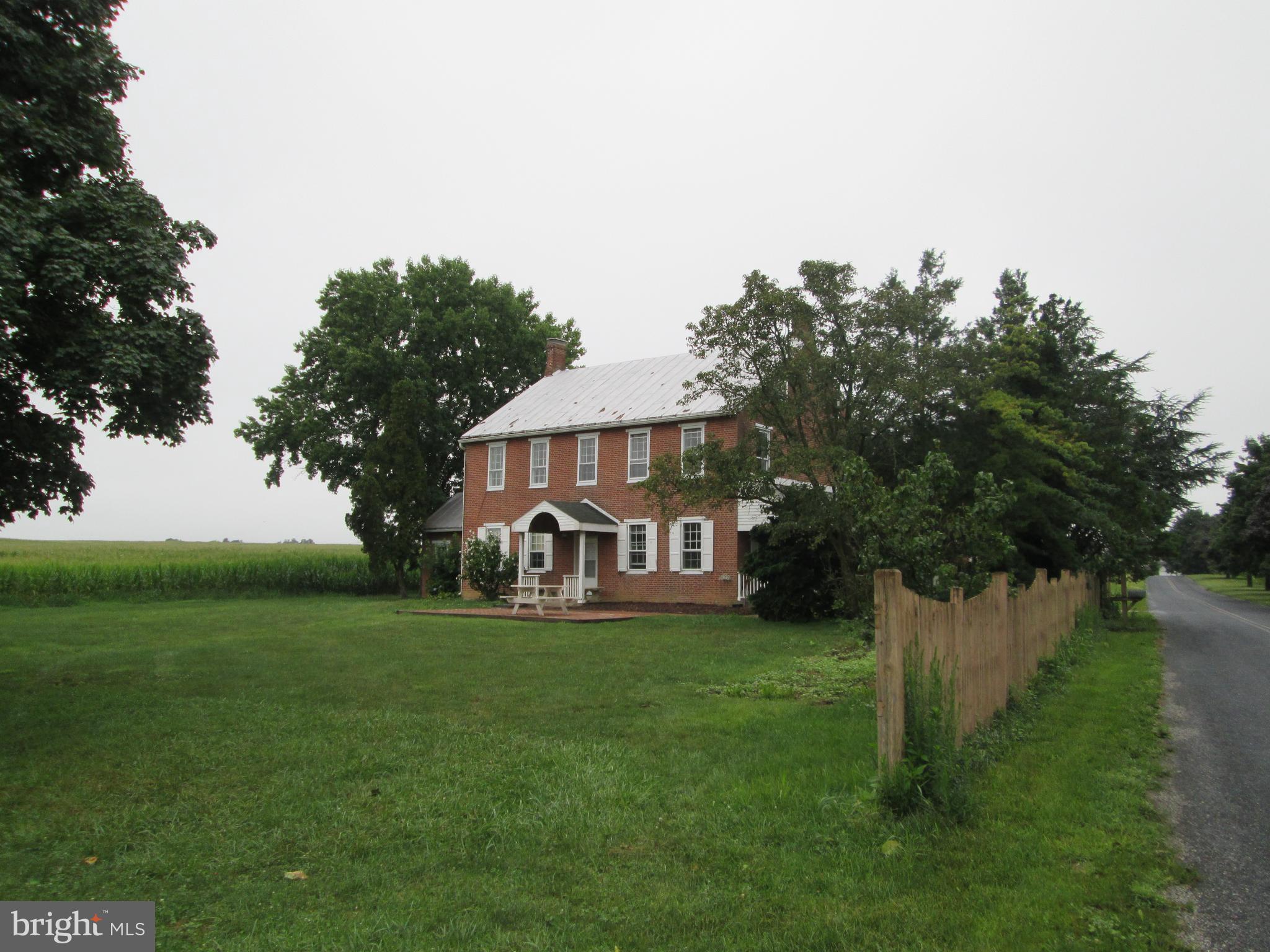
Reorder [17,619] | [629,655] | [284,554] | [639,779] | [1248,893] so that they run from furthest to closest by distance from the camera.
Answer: [284,554] < [17,619] < [629,655] < [639,779] < [1248,893]

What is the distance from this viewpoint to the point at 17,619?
2208cm

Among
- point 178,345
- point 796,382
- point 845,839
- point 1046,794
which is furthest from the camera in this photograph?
point 796,382

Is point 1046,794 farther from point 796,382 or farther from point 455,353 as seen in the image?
point 455,353

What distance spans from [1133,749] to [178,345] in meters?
10.1

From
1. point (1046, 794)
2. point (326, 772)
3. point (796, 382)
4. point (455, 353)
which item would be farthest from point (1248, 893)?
point (455, 353)

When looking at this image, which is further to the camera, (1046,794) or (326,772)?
(326,772)

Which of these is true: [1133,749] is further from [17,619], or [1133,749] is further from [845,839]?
[17,619]

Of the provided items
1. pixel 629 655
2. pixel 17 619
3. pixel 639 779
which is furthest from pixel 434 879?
pixel 17 619

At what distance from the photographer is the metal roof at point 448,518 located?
37062 millimetres

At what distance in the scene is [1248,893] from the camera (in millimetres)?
4453

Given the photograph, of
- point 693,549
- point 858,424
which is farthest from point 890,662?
point 693,549

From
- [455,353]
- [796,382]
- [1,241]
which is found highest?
[455,353]

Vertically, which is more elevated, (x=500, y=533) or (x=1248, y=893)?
(x=500, y=533)

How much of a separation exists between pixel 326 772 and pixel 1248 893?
578 centimetres
